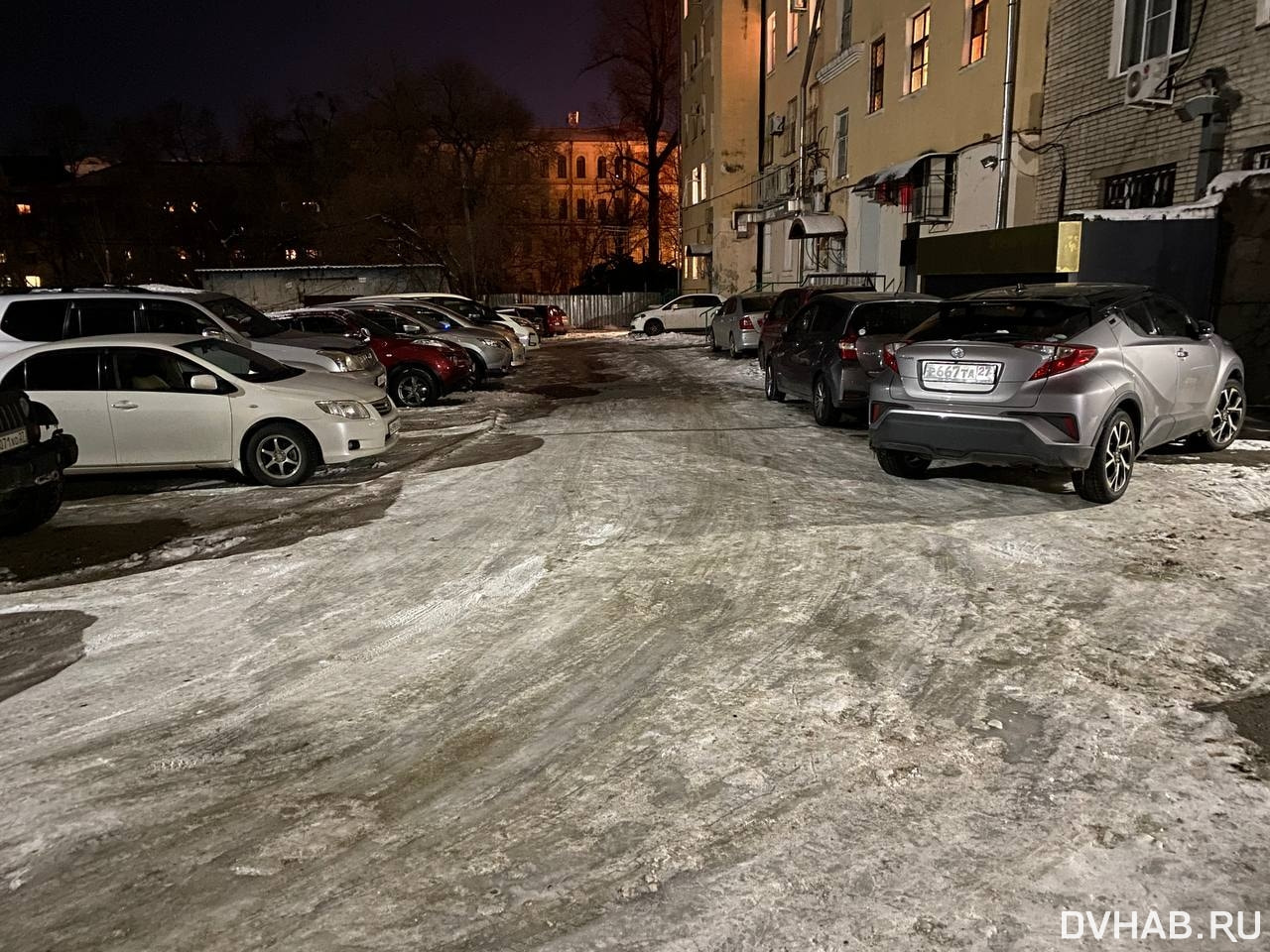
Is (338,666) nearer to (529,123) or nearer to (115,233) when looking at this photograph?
(529,123)

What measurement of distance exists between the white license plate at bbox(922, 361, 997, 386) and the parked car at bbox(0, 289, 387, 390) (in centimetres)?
607

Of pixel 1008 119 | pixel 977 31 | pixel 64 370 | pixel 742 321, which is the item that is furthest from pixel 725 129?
pixel 64 370

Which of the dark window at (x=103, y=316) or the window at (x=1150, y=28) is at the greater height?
the window at (x=1150, y=28)

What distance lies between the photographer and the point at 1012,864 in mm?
2877

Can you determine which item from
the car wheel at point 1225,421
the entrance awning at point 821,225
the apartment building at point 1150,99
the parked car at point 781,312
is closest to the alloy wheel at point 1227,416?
the car wheel at point 1225,421

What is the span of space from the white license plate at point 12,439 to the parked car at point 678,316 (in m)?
28.5

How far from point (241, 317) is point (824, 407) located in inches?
367

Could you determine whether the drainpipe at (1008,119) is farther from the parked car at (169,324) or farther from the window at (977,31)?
the parked car at (169,324)

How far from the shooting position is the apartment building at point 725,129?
39781mm

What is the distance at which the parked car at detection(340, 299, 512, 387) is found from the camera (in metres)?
17.0

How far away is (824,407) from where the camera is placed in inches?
449

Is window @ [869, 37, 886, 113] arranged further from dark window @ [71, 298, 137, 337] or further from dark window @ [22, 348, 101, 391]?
dark window @ [22, 348, 101, 391]

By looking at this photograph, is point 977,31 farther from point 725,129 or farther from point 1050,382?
point 725,129

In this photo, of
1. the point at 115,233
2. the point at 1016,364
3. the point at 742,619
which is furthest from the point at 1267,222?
the point at 115,233
